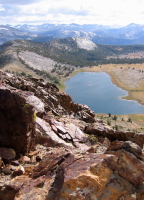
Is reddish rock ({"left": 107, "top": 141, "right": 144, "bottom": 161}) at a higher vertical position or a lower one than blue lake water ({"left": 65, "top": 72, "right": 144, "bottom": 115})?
higher

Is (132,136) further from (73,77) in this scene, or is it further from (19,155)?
(73,77)

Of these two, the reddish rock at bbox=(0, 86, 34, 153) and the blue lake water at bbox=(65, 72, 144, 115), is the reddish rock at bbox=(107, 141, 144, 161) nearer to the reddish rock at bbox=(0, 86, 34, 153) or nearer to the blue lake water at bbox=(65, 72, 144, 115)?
the reddish rock at bbox=(0, 86, 34, 153)

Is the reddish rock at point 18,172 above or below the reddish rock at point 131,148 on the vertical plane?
below

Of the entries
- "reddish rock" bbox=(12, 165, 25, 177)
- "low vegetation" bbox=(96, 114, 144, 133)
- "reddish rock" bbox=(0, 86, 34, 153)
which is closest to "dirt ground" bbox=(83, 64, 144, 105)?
"low vegetation" bbox=(96, 114, 144, 133)

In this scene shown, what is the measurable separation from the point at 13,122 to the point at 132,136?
15459 mm

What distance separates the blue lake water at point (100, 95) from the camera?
106 metres

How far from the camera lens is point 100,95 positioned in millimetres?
131125

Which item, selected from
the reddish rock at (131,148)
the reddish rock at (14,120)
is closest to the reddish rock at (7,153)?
the reddish rock at (14,120)

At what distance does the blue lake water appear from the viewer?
347 feet

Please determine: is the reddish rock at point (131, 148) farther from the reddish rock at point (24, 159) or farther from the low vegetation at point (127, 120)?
the low vegetation at point (127, 120)

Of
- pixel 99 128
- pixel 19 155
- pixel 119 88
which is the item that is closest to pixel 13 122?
pixel 19 155

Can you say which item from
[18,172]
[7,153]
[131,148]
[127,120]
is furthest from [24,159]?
[127,120]

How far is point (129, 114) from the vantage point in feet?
319

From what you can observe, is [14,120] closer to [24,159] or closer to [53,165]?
[24,159]
